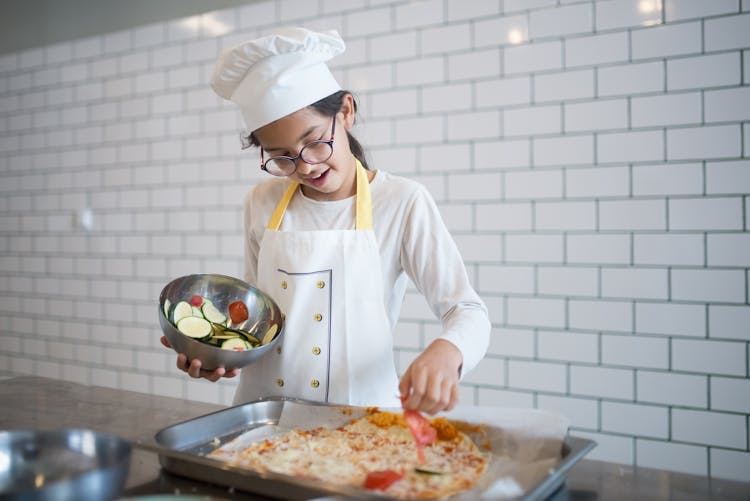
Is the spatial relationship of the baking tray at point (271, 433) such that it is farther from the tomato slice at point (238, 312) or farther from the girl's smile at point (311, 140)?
the girl's smile at point (311, 140)

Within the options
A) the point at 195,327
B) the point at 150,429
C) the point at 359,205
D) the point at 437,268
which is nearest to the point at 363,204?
the point at 359,205

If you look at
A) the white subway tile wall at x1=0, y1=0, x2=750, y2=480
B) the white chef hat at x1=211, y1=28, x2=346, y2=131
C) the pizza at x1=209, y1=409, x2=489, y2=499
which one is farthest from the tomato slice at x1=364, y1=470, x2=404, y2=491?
the white subway tile wall at x1=0, y1=0, x2=750, y2=480

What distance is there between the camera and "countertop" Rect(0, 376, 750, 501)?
960 mm

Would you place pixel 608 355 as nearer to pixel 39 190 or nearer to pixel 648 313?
pixel 648 313

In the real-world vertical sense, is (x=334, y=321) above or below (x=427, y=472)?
above

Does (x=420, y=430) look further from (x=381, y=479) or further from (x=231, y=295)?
(x=231, y=295)

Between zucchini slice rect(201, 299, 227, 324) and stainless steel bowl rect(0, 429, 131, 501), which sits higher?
zucchini slice rect(201, 299, 227, 324)

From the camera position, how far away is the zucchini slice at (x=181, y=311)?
1.39 meters

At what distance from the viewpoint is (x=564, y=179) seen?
2.30 metres

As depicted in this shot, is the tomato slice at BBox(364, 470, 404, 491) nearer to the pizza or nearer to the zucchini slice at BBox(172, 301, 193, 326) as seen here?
the pizza

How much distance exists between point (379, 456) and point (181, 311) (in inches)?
23.5

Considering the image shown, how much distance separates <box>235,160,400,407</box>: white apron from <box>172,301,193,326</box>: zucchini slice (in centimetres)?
23

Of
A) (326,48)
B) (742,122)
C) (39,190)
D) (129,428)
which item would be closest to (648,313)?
(742,122)

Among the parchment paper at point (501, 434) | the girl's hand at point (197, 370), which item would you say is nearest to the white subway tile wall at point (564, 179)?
the parchment paper at point (501, 434)
